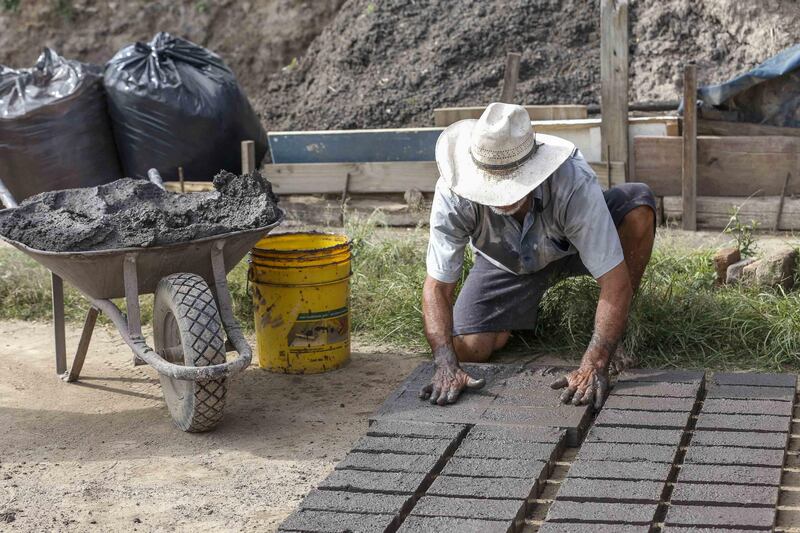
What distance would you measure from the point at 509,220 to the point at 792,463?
5.01 feet

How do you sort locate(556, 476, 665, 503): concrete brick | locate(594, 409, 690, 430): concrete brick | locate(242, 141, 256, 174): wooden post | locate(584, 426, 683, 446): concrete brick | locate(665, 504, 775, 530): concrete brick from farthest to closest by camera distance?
1. locate(242, 141, 256, 174): wooden post
2. locate(594, 409, 690, 430): concrete brick
3. locate(584, 426, 683, 446): concrete brick
4. locate(556, 476, 665, 503): concrete brick
5. locate(665, 504, 775, 530): concrete brick

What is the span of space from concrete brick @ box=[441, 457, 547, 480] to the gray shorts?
1.35 meters

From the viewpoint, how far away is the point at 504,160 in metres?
4.14

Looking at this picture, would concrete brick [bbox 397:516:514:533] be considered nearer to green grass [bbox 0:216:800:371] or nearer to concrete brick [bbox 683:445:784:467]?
concrete brick [bbox 683:445:784:467]

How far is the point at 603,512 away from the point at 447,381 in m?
1.17

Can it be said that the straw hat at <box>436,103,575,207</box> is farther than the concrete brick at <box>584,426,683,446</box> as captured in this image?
Yes

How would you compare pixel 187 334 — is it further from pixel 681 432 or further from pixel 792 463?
pixel 792 463

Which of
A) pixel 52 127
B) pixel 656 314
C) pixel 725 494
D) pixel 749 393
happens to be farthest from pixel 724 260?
pixel 52 127

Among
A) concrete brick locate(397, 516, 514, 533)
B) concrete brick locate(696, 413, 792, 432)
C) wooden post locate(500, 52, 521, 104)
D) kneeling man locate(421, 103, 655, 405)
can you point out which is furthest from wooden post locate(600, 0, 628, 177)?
concrete brick locate(397, 516, 514, 533)

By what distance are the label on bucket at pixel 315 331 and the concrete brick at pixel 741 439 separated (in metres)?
1.92

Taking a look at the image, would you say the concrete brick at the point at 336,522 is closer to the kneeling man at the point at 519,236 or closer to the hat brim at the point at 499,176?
the kneeling man at the point at 519,236

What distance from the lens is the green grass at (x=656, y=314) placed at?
16.6 feet

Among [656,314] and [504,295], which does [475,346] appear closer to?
[504,295]

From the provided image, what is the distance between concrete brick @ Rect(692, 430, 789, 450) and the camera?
3801mm
